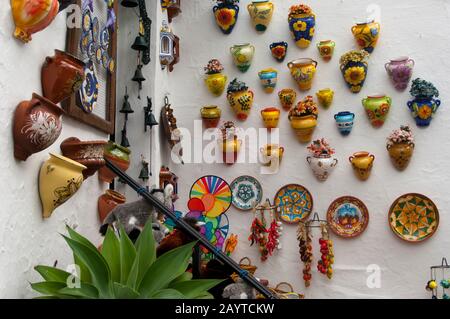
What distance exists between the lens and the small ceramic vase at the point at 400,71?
8.35ft

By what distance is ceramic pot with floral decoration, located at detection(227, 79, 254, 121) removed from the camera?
272 centimetres

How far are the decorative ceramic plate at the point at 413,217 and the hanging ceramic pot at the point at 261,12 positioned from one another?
135cm

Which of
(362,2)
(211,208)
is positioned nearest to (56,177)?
(211,208)

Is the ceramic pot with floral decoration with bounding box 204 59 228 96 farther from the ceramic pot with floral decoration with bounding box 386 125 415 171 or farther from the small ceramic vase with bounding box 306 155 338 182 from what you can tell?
the ceramic pot with floral decoration with bounding box 386 125 415 171

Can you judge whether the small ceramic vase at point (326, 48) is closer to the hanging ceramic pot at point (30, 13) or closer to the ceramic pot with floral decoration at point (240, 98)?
the ceramic pot with floral decoration at point (240, 98)

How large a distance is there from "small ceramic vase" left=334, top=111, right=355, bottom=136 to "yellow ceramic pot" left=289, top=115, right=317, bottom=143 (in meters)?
0.14

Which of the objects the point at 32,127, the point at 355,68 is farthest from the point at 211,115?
the point at 32,127

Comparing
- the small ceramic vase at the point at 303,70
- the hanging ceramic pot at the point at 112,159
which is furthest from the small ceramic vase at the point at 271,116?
the hanging ceramic pot at the point at 112,159

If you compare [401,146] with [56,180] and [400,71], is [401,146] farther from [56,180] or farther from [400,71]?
[56,180]

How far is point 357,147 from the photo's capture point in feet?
8.59

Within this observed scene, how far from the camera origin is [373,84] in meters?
2.64

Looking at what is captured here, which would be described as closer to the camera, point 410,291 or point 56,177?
point 56,177
